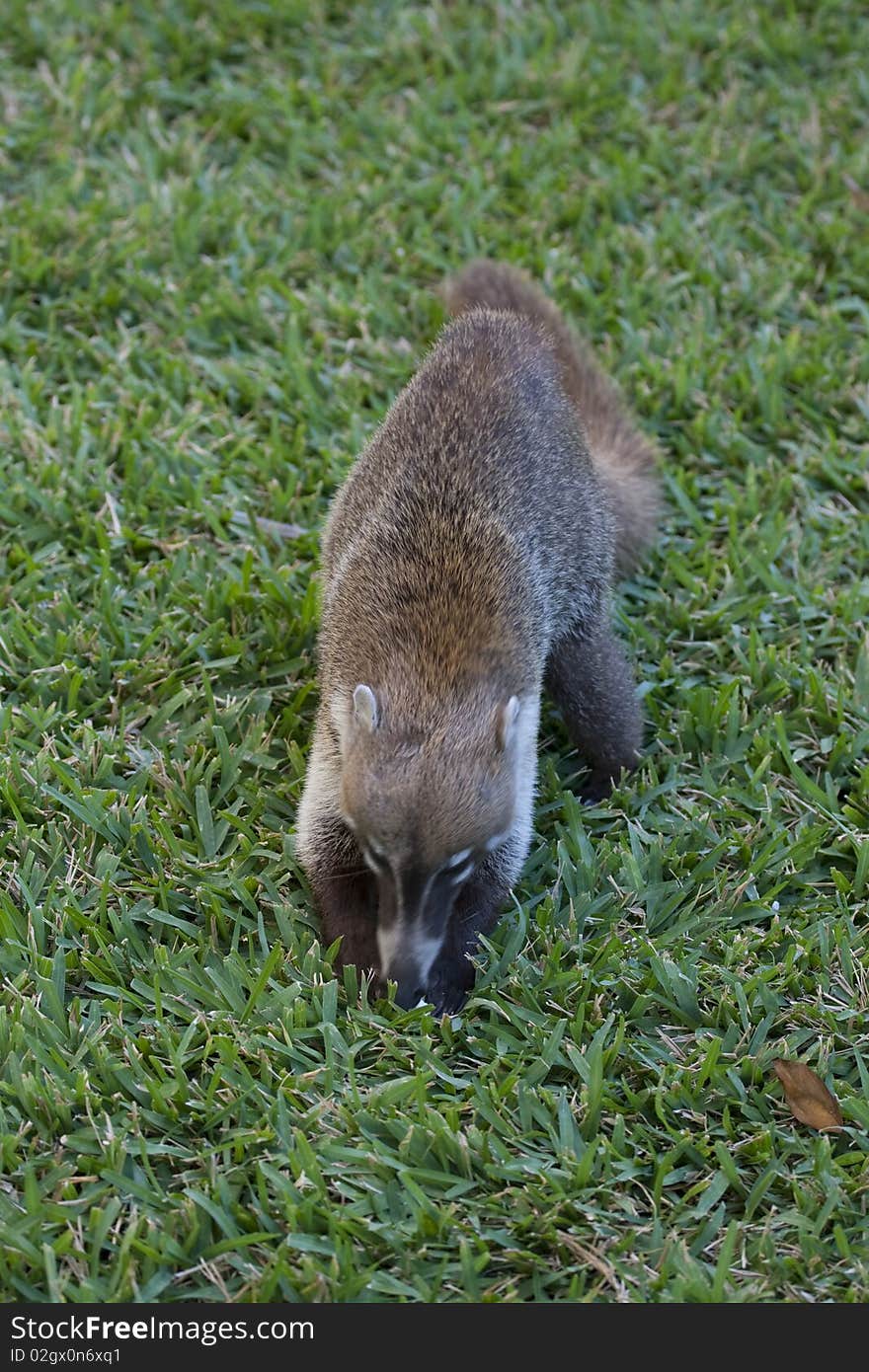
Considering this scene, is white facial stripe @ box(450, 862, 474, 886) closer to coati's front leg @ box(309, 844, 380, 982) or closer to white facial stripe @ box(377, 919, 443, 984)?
white facial stripe @ box(377, 919, 443, 984)

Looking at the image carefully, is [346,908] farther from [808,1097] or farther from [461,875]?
[808,1097]

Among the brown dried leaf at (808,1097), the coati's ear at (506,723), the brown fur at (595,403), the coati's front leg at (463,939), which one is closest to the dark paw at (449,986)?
the coati's front leg at (463,939)

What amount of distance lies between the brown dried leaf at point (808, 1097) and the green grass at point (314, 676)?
4 cm

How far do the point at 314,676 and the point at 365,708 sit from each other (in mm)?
1044

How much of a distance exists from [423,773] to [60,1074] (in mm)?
1043

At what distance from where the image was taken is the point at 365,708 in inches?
138

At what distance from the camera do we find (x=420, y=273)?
6.02m

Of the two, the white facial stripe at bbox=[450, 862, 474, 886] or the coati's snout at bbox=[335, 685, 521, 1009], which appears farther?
the white facial stripe at bbox=[450, 862, 474, 886]

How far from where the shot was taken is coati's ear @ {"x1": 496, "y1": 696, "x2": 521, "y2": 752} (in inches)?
139

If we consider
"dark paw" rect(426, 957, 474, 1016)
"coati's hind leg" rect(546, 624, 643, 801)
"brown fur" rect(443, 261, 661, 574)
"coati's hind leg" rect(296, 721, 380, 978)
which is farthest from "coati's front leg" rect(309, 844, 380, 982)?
"brown fur" rect(443, 261, 661, 574)

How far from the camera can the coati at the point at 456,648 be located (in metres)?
3.40

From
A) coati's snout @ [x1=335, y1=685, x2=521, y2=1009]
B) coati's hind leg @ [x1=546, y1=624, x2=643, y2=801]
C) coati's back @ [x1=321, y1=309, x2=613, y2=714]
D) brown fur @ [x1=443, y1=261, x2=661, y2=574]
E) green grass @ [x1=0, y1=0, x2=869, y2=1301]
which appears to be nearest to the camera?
green grass @ [x1=0, y1=0, x2=869, y2=1301]

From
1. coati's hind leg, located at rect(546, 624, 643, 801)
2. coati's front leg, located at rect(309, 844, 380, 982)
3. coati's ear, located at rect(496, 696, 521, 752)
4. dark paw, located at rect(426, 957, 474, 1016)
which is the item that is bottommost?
dark paw, located at rect(426, 957, 474, 1016)

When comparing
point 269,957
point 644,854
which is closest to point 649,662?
point 644,854
